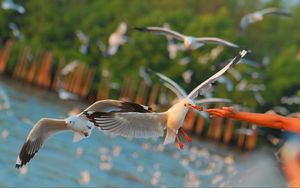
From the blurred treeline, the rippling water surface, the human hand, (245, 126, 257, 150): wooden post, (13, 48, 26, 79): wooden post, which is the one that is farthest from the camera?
(13, 48, 26, 79): wooden post

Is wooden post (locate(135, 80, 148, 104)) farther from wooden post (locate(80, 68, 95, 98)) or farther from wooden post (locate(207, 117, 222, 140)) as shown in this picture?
wooden post (locate(207, 117, 222, 140))

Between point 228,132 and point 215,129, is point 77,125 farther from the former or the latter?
point 215,129

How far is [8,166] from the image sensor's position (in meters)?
17.3

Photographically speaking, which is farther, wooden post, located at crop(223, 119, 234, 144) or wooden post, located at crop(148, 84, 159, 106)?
wooden post, located at crop(148, 84, 159, 106)

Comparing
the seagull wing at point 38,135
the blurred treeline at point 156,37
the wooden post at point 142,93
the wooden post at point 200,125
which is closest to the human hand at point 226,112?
the seagull wing at point 38,135

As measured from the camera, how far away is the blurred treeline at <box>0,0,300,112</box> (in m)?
51.6

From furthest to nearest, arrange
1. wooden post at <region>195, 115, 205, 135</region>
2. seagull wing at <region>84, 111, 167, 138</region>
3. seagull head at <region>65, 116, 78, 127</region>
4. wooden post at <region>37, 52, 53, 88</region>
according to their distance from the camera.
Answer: wooden post at <region>37, 52, 53, 88</region> < wooden post at <region>195, 115, 205, 135</region> < seagull head at <region>65, 116, 78, 127</region> < seagull wing at <region>84, 111, 167, 138</region>

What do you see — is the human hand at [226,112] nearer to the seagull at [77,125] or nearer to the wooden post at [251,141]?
the seagull at [77,125]

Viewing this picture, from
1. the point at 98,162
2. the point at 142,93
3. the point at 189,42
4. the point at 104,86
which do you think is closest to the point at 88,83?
the point at 104,86

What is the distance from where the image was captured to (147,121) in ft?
28.0

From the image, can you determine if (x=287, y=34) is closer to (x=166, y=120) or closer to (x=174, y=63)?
(x=174, y=63)

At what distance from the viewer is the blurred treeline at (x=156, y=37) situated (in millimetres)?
51562

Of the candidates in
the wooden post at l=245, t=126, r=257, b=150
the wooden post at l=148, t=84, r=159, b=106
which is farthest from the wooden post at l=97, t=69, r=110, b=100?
the wooden post at l=245, t=126, r=257, b=150

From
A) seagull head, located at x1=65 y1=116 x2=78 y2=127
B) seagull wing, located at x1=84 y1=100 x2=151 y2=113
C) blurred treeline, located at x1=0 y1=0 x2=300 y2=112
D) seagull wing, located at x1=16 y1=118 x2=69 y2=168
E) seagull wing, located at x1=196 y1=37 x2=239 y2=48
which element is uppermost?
blurred treeline, located at x1=0 y1=0 x2=300 y2=112
